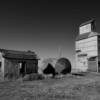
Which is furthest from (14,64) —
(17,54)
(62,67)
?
(62,67)

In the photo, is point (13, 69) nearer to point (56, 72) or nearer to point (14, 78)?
point (14, 78)

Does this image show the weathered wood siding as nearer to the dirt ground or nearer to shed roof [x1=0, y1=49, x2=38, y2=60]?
shed roof [x1=0, y1=49, x2=38, y2=60]

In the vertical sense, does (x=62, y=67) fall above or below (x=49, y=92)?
above

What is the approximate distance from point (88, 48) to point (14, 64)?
52.5ft

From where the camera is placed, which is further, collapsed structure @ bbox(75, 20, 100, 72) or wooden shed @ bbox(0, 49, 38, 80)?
collapsed structure @ bbox(75, 20, 100, 72)

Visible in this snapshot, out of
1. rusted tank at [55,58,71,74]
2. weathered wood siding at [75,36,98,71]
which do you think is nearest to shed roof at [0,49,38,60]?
rusted tank at [55,58,71,74]

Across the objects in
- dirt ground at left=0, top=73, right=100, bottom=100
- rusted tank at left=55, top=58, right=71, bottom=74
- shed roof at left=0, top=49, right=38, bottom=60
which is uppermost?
shed roof at left=0, top=49, right=38, bottom=60

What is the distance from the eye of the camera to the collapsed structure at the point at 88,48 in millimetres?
22122

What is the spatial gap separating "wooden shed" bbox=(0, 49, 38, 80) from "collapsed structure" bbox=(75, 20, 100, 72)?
12706 millimetres

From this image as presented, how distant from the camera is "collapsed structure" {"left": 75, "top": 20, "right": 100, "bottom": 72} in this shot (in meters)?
22.1

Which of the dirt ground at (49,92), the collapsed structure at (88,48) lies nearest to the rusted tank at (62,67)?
the collapsed structure at (88,48)

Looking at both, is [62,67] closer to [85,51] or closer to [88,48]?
[85,51]

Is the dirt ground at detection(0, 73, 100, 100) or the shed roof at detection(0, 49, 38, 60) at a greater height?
the shed roof at detection(0, 49, 38, 60)

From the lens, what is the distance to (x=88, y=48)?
23688mm
